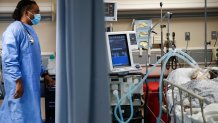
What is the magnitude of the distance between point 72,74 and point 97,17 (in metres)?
0.24

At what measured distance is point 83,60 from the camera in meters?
1.04

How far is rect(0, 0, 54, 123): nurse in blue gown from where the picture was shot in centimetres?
233

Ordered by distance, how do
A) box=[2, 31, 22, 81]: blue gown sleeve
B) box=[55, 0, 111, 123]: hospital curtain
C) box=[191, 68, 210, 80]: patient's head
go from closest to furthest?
box=[55, 0, 111, 123]: hospital curtain → box=[2, 31, 22, 81]: blue gown sleeve → box=[191, 68, 210, 80]: patient's head

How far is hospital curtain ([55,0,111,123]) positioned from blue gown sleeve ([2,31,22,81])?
1.37 m

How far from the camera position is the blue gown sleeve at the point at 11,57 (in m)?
2.31

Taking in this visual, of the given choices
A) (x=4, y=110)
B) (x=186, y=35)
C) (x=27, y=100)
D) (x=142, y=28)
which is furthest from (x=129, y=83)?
(x=186, y=35)

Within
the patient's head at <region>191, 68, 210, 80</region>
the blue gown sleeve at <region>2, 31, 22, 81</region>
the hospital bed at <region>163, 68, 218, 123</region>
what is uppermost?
the blue gown sleeve at <region>2, 31, 22, 81</region>

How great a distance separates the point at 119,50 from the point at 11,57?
1156mm

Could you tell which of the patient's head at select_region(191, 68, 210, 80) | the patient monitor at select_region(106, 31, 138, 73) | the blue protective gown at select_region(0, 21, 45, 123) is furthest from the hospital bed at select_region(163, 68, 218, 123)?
the blue protective gown at select_region(0, 21, 45, 123)

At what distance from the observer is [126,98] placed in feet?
9.36

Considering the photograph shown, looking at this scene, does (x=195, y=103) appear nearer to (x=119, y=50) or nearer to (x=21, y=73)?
(x=119, y=50)

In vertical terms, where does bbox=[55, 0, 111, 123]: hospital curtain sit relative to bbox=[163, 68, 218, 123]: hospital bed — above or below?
above

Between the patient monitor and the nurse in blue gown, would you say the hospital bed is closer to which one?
the patient monitor

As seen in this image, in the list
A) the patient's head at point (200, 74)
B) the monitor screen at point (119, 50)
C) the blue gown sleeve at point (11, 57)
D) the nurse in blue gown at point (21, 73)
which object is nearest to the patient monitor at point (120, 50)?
the monitor screen at point (119, 50)
